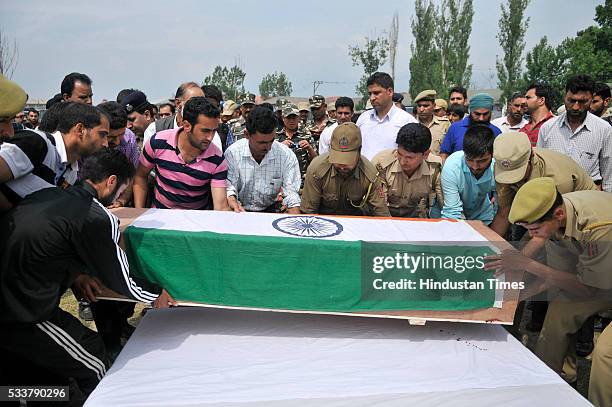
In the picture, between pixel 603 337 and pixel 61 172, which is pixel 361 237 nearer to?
pixel 603 337

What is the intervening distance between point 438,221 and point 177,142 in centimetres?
168

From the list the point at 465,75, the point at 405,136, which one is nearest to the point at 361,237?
the point at 405,136

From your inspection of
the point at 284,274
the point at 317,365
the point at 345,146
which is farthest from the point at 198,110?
the point at 317,365

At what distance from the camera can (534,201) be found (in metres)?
2.24

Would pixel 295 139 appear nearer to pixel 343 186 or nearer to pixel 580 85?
pixel 343 186

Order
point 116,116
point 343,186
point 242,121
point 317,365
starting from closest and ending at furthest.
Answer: point 317,365, point 343,186, point 116,116, point 242,121

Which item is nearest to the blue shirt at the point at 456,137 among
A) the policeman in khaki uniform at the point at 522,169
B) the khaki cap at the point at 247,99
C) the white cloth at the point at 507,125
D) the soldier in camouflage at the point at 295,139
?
the white cloth at the point at 507,125

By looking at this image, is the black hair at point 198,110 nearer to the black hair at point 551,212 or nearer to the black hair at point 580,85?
the black hair at point 551,212

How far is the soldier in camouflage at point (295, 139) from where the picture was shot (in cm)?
495

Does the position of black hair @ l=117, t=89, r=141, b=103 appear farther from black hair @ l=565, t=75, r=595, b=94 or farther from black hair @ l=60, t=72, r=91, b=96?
black hair @ l=565, t=75, r=595, b=94

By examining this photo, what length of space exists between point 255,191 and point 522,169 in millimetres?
1671

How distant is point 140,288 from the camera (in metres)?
2.28

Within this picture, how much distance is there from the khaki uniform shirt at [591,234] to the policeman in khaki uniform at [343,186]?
113 centimetres

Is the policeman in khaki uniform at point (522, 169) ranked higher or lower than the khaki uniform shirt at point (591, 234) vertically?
higher
